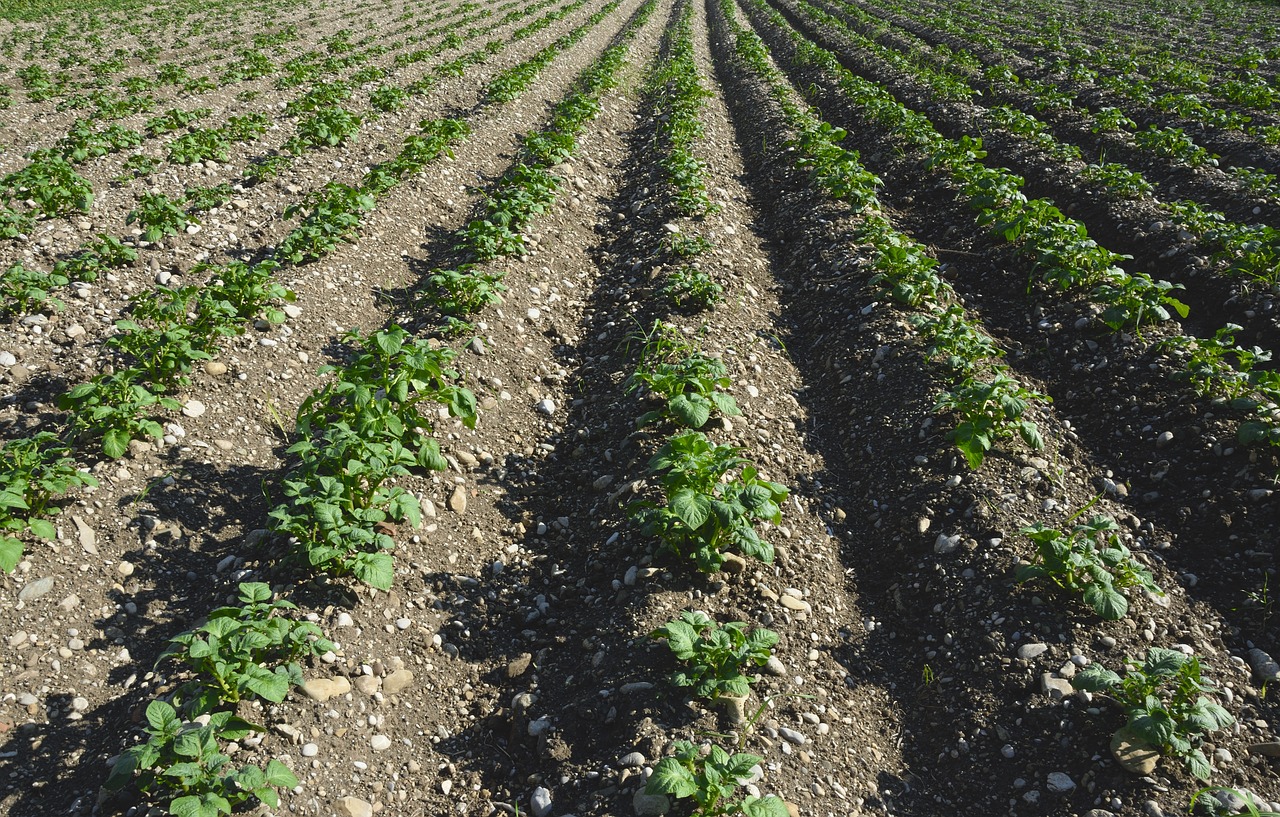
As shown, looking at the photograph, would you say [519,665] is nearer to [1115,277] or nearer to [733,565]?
[733,565]

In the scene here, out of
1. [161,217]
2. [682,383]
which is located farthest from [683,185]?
[161,217]

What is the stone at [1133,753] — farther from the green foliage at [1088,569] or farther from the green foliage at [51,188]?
the green foliage at [51,188]

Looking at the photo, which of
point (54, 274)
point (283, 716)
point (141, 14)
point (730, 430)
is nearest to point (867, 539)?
point (730, 430)

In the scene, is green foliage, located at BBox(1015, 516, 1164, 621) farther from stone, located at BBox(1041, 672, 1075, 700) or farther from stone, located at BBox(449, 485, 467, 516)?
stone, located at BBox(449, 485, 467, 516)

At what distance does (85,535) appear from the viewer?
4.69 m

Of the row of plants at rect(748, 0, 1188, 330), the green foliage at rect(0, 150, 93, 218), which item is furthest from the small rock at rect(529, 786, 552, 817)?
the green foliage at rect(0, 150, 93, 218)

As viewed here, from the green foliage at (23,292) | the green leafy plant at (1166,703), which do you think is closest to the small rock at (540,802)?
the green leafy plant at (1166,703)

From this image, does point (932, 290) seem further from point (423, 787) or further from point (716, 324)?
point (423, 787)

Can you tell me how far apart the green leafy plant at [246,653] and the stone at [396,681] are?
37 cm

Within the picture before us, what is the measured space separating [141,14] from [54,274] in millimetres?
28391

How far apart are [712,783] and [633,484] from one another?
8.01 ft

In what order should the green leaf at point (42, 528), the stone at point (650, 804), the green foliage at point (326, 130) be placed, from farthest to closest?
the green foliage at point (326, 130) < the green leaf at point (42, 528) < the stone at point (650, 804)

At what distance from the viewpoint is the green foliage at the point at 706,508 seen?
445 centimetres

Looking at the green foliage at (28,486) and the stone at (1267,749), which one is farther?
the green foliage at (28,486)
